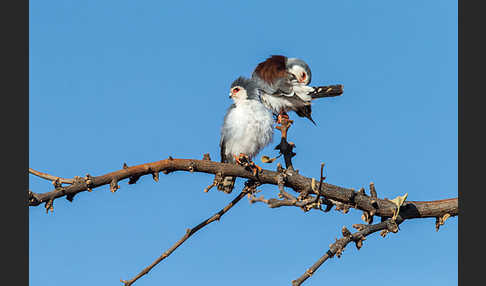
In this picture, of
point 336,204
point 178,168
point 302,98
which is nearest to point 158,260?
point 178,168

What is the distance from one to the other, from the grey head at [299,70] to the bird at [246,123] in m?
0.85

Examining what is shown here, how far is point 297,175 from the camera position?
557 cm

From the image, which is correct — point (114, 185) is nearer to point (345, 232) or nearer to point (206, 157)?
point (206, 157)

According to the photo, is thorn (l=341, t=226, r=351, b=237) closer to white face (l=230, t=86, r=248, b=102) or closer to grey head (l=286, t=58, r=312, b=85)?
white face (l=230, t=86, r=248, b=102)

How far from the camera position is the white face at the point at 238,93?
746cm

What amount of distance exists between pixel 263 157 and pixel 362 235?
135 cm

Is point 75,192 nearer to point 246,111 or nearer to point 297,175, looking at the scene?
point 297,175

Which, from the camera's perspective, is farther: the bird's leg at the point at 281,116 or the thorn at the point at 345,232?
the bird's leg at the point at 281,116

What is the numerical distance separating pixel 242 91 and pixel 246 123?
53cm

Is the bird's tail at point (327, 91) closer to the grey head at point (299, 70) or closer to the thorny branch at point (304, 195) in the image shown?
the grey head at point (299, 70)

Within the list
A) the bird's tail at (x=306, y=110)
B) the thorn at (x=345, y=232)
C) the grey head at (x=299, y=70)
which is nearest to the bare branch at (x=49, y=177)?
the thorn at (x=345, y=232)

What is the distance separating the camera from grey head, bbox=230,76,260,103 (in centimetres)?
746

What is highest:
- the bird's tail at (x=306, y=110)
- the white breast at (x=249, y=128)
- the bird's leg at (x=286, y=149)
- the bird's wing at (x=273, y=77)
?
the bird's wing at (x=273, y=77)

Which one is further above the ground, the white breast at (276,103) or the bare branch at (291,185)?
the white breast at (276,103)
